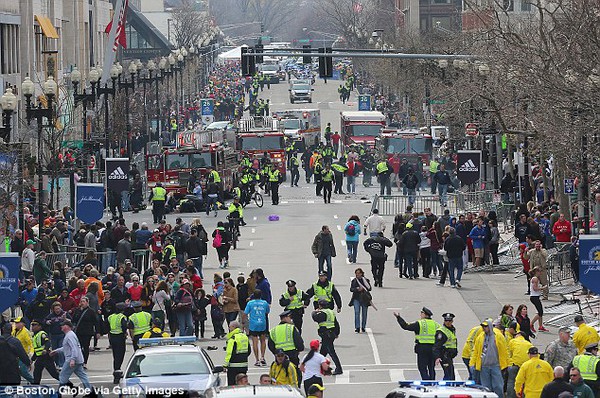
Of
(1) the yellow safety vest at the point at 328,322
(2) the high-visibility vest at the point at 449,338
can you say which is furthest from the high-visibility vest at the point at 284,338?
(2) the high-visibility vest at the point at 449,338

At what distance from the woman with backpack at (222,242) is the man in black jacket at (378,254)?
14.9 feet

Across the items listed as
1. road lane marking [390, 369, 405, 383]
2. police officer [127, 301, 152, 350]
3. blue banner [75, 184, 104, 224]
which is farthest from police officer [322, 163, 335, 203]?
road lane marking [390, 369, 405, 383]

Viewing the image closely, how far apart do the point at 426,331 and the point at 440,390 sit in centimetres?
797

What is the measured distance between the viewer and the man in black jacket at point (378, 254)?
38.6m

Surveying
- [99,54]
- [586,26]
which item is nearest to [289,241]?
[586,26]

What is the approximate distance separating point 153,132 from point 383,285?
5472 centimetres

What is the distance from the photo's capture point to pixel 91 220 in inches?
1650

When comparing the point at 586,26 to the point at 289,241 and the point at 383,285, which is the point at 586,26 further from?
the point at 289,241

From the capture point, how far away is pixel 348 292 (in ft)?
126

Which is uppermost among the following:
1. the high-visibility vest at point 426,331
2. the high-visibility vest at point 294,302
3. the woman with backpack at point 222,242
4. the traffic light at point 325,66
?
the traffic light at point 325,66

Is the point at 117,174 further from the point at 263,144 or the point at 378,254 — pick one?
the point at 263,144

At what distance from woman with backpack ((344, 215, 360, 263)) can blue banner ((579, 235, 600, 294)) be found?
15.1m

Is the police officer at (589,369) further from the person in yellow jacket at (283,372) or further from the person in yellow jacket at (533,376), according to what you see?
the person in yellow jacket at (283,372)

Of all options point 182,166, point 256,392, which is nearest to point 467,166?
point 182,166
